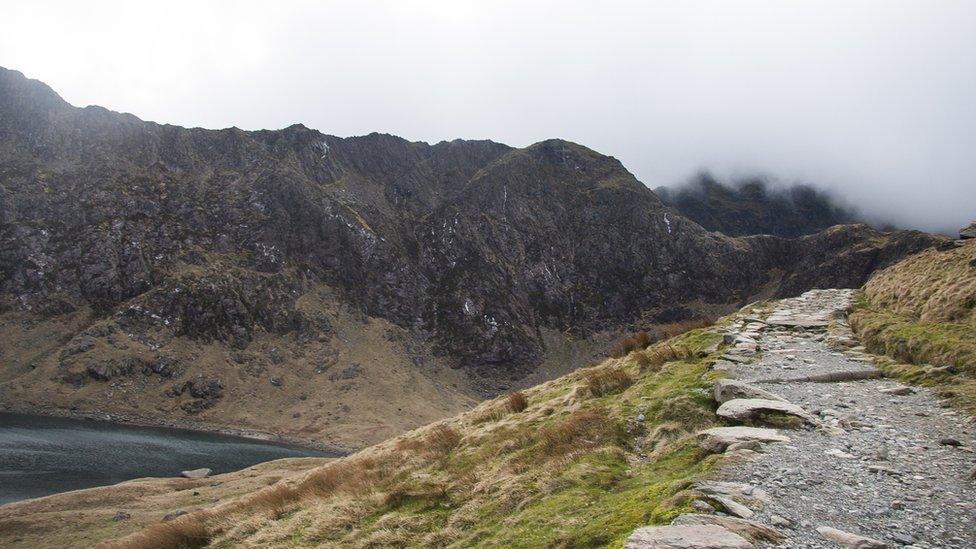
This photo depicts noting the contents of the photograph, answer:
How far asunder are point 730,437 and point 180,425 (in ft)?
486

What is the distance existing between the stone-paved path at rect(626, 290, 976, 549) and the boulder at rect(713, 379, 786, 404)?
0.09 ft

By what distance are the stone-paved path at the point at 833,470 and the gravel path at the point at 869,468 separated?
19mm

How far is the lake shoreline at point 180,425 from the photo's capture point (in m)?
121

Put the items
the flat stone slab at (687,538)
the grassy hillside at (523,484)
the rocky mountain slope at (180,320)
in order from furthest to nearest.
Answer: the rocky mountain slope at (180,320)
the grassy hillside at (523,484)
the flat stone slab at (687,538)

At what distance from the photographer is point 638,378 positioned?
19.3 metres

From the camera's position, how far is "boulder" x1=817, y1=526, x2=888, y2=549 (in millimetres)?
6320

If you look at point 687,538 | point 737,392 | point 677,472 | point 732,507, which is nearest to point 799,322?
point 737,392

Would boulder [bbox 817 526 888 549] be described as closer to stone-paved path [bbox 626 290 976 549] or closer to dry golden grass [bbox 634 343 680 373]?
stone-paved path [bbox 626 290 976 549]

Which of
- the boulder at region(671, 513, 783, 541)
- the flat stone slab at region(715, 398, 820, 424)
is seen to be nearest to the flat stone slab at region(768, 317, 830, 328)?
the flat stone slab at region(715, 398, 820, 424)

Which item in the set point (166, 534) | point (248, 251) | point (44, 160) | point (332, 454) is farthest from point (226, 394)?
point (166, 534)

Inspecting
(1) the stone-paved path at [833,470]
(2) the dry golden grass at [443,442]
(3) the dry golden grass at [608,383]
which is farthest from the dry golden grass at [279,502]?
(1) the stone-paved path at [833,470]

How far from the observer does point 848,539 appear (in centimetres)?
650

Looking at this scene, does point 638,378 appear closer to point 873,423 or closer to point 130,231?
point 873,423

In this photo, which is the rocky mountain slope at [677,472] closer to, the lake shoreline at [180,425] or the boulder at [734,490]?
the boulder at [734,490]
